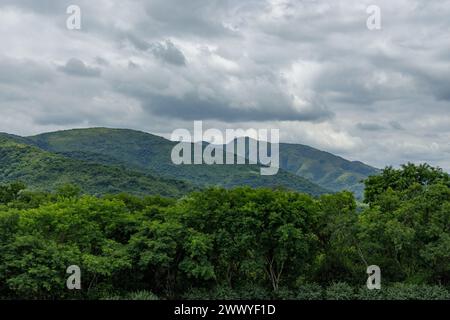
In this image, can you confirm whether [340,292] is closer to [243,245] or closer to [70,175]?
[243,245]

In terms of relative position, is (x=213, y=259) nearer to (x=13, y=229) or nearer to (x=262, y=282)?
(x=262, y=282)

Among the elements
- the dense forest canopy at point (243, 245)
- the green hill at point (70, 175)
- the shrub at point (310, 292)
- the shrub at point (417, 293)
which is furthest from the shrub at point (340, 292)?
the green hill at point (70, 175)

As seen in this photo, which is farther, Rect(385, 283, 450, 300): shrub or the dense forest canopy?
the dense forest canopy

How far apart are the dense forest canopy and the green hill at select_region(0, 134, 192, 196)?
115 m

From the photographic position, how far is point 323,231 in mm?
31797

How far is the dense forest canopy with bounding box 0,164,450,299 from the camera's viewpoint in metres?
28.3

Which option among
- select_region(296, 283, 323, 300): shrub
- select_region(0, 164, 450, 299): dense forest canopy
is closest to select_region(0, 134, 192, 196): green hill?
select_region(0, 164, 450, 299): dense forest canopy

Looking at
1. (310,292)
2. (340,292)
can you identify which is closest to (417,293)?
(340,292)

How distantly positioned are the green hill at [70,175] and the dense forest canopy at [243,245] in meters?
115

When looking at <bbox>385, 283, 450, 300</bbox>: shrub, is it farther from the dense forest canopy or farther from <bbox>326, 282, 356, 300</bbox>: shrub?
<bbox>326, 282, 356, 300</bbox>: shrub

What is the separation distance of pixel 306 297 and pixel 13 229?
1786cm

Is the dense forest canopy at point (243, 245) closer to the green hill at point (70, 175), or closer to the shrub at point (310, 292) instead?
the shrub at point (310, 292)
